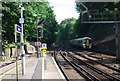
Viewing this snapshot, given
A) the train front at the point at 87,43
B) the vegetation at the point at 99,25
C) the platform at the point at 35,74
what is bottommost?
the platform at the point at 35,74

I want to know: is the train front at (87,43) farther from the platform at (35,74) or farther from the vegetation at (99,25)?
the platform at (35,74)

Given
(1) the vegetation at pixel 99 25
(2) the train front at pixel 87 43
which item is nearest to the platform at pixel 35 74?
(2) the train front at pixel 87 43

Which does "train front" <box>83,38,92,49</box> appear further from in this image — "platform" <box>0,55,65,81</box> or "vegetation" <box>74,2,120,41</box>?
"platform" <box>0,55,65,81</box>

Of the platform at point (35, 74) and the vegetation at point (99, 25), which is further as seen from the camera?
the vegetation at point (99, 25)

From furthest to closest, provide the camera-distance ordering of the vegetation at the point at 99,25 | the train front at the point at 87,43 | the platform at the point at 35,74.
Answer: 1. the vegetation at the point at 99,25
2. the train front at the point at 87,43
3. the platform at the point at 35,74

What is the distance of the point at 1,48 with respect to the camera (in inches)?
924

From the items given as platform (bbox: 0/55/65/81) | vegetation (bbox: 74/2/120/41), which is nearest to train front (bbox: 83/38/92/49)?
vegetation (bbox: 74/2/120/41)

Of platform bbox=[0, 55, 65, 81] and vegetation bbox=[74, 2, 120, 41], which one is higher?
vegetation bbox=[74, 2, 120, 41]

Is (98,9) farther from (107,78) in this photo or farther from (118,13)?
(107,78)

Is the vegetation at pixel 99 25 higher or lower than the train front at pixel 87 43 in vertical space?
higher

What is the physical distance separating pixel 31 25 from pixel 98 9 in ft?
85.0

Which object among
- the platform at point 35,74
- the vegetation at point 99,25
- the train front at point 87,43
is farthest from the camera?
the vegetation at point 99,25

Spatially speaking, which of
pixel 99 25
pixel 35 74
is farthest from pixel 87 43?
pixel 35 74

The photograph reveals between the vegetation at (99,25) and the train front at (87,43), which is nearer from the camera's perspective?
the train front at (87,43)
